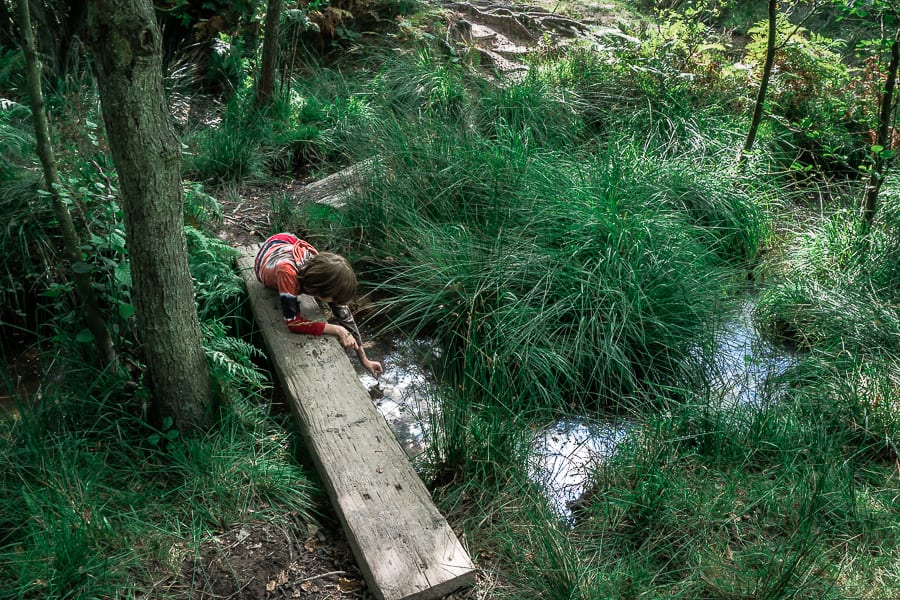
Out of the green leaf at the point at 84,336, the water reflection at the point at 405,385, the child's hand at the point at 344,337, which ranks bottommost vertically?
the water reflection at the point at 405,385

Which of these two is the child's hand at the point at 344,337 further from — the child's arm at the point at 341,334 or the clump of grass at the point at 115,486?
the clump of grass at the point at 115,486

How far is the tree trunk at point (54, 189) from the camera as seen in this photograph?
264 centimetres

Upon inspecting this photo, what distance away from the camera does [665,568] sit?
2.58m

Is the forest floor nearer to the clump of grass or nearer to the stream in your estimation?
the clump of grass

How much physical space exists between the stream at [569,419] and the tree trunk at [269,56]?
2896 millimetres

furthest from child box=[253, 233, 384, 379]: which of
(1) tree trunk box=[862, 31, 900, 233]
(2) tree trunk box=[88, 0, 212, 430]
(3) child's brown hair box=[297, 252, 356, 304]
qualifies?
(1) tree trunk box=[862, 31, 900, 233]

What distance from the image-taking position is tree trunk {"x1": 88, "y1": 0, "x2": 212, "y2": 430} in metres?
2.28

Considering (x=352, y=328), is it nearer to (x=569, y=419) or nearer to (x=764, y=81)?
(x=569, y=419)

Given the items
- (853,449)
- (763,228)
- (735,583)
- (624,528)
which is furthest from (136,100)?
(763,228)

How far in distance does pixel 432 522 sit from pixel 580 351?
1.43 metres

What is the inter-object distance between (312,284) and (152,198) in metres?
1.19

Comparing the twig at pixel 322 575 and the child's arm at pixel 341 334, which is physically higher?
the child's arm at pixel 341 334

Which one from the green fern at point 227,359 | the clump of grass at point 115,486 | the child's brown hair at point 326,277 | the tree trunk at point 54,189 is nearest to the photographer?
the clump of grass at point 115,486

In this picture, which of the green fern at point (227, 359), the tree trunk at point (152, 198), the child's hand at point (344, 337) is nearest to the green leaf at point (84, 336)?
the tree trunk at point (152, 198)
